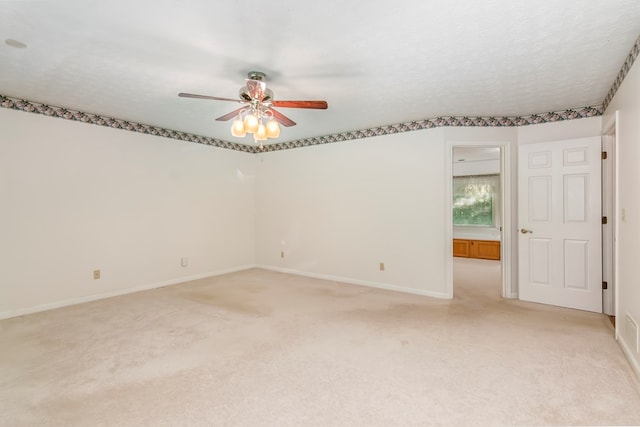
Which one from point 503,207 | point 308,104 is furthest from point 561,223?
point 308,104

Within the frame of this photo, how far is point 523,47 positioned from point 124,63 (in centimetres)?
313

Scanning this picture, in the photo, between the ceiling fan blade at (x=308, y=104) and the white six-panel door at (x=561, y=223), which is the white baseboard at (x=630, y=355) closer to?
the white six-panel door at (x=561, y=223)

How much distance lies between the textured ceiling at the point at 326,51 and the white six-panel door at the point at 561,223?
2.02 ft

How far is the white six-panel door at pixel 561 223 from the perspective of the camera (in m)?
3.58

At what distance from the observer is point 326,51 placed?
238 centimetres

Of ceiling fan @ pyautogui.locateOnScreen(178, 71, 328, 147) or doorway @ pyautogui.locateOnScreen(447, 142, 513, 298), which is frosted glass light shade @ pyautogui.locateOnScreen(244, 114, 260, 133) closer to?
ceiling fan @ pyautogui.locateOnScreen(178, 71, 328, 147)

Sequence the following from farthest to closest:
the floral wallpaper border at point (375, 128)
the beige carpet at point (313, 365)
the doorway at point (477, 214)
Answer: the doorway at point (477, 214)
the floral wallpaper border at point (375, 128)
the beige carpet at point (313, 365)

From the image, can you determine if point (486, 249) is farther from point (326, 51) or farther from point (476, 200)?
point (326, 51)

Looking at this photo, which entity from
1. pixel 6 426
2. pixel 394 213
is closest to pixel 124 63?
pixel 6 426

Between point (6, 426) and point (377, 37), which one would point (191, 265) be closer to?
point (6, 426)

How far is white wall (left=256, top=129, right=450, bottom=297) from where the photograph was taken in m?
4.25

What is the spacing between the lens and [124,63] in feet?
8.52

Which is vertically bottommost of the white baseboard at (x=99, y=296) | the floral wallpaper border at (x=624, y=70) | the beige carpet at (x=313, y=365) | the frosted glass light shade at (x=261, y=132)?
the beige carpet at (x=313, y=365)

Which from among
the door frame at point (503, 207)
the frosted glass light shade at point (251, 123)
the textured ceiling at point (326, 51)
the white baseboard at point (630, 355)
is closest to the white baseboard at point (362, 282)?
the door frame at point (503, 207)
